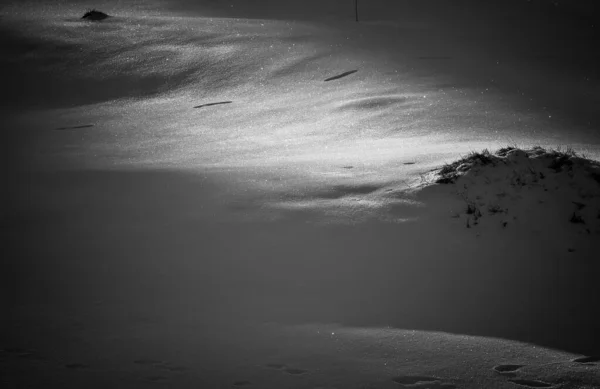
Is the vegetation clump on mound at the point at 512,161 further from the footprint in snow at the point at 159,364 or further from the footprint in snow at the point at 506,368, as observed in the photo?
the footprint in snow at the point at 159,364

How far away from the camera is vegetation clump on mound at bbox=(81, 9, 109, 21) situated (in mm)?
9138

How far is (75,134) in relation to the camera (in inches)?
230

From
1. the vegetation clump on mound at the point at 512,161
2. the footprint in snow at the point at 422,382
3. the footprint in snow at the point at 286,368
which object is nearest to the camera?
the footprint in snow at the point at 422,382

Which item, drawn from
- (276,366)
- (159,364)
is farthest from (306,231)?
(159,364)

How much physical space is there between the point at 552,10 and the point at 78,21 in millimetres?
7874

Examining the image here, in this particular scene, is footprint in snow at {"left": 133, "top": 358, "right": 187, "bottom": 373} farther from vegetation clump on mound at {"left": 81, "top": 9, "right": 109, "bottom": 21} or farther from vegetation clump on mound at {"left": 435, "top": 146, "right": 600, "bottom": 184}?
vegetation clump on mound at {"left": 81, "top": 9, "right": 109, "bottom": 21}

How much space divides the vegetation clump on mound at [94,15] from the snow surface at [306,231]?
249 cm

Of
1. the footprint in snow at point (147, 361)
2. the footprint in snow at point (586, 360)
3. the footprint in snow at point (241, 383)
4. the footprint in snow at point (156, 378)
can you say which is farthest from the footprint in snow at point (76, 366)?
the footprint in snow at point (586, 360)

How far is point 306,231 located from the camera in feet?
11.7

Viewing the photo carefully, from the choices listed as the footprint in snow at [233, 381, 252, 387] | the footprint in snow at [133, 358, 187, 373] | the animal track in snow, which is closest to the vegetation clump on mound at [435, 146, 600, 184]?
the animal track in snow

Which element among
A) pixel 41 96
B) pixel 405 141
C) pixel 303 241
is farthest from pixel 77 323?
pixel 41 96

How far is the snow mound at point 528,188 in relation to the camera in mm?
3525

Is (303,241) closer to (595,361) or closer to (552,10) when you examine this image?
(595,361)

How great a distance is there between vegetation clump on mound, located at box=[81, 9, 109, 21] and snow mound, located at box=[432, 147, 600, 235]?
727cm
